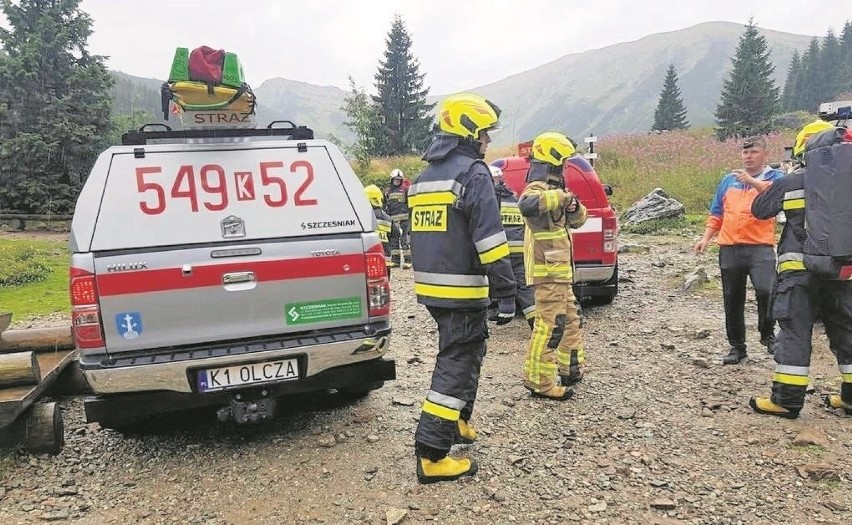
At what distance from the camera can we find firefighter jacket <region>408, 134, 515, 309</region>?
3133 millimetres

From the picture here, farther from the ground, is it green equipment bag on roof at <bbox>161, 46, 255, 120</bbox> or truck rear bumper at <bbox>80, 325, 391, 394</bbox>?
green equipment bag on roof at <bbox>161, 46, 255, 120</bbox>

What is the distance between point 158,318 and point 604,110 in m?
214

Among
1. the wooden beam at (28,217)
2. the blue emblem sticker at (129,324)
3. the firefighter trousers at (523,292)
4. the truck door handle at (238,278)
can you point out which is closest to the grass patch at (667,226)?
the firefighter trousers at (523,292)

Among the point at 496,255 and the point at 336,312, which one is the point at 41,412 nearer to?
the point at 336,312

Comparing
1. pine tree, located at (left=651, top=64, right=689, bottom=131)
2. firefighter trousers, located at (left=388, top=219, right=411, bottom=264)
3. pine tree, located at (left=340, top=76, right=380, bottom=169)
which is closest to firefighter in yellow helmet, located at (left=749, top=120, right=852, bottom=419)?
firefighter trousers, located at (left=388, top=219, right=411, bottom=264)

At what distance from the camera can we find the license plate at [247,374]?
327cm

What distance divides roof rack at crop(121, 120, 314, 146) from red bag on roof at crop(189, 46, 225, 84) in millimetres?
546

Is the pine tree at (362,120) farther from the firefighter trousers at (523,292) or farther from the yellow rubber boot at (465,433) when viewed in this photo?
the yellow rubber boot at (465,433)

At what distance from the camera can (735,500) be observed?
2965mm

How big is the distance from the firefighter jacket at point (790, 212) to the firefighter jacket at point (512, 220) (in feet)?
8.37

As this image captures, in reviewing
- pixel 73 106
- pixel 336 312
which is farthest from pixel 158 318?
pixel 73 106

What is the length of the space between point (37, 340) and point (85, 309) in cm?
236

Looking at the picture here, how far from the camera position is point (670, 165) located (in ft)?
57.2

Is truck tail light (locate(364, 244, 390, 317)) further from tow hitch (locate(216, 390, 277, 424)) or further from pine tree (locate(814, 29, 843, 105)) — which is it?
pine tree (locate(814, 29, 843, 105))
